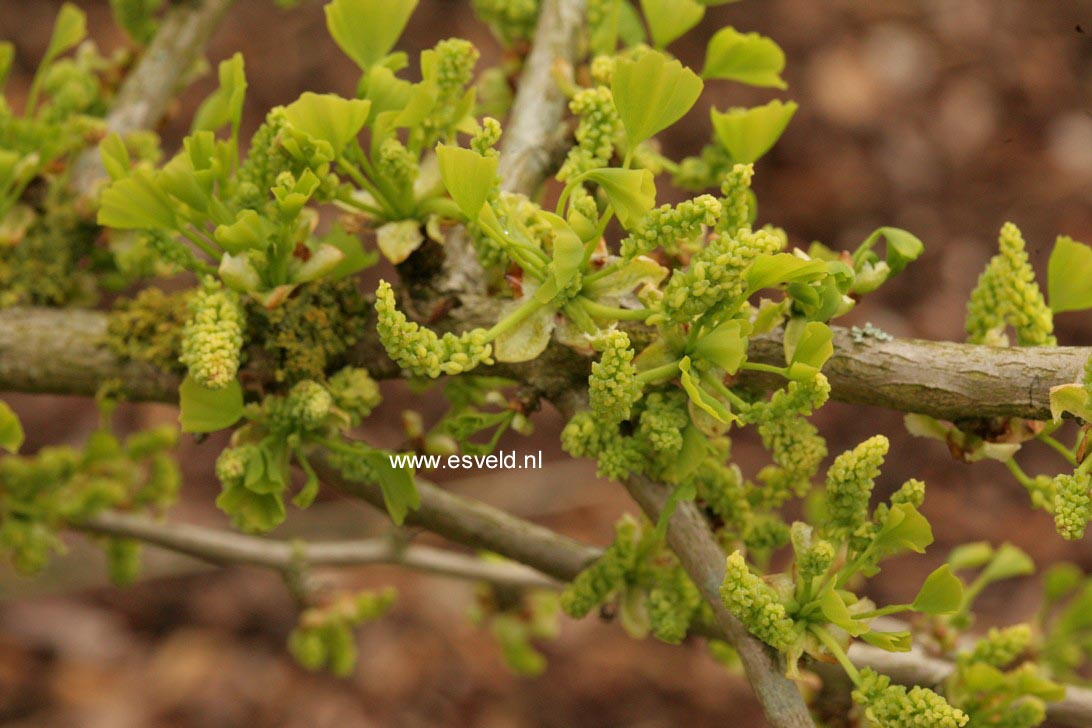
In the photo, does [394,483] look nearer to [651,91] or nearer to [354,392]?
[354,392]

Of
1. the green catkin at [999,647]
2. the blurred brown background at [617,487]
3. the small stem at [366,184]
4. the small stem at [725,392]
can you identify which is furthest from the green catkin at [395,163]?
the blurred brown background at [617,487]

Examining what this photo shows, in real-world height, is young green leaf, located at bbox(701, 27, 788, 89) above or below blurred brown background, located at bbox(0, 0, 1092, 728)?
above

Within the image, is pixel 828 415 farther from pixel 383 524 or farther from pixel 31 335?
pixel 31 335

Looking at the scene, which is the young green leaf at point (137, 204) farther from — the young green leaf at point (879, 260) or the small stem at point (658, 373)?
the young green leaf at point (879, 260)

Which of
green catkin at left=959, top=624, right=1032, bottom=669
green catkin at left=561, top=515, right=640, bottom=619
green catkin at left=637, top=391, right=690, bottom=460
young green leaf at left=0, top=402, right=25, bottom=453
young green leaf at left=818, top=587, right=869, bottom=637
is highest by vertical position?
green catkin at left=637, top=391, right=690, bottom=460

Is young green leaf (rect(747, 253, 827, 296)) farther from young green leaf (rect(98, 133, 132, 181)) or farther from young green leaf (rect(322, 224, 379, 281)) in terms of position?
young green leaf (rect(98, 133, 132, 181))

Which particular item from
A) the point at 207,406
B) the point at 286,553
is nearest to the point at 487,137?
the point at 207,406

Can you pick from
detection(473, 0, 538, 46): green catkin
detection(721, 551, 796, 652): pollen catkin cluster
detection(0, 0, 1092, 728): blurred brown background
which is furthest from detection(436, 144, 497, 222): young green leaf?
detection(0, 0, 1092, 728): blurred brown background
